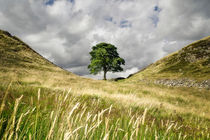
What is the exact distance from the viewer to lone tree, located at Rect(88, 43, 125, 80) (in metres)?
45.3

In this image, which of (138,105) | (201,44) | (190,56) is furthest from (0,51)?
(201,44)

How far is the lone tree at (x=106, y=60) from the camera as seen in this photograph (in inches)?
1785

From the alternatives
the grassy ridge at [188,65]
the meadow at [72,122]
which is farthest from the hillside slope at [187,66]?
the meadow at [72,122]

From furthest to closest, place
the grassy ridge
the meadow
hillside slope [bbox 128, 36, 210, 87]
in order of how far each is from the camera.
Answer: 1. the grassy ridge
2. hillside slope [bbox 128, 36, 210, 87]
3. the meadow

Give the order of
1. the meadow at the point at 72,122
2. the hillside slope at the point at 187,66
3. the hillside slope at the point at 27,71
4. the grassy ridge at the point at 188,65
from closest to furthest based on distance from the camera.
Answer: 1. the meadow at the point at 72,122
2. the hillside slope at the point at 27,71
3. the hillside slope at the point at 187,66
4. the grassy ridge at the point at 188,65

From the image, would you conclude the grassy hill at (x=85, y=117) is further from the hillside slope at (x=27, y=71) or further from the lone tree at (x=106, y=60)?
the lone tree at (x=106, y=60)

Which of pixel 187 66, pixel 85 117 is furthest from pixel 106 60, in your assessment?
pixel 85 117

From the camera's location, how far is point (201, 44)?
212 feet

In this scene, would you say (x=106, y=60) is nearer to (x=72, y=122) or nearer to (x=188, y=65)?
(x=188, y=65)

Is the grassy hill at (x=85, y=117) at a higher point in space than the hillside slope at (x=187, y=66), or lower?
lower

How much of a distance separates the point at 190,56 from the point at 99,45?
42465 mm

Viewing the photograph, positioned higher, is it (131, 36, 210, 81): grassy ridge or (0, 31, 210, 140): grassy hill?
(131, 36, 210, 81): grassy ridge

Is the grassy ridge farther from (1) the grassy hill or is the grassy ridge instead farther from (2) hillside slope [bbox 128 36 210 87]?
(1) the grassy hill

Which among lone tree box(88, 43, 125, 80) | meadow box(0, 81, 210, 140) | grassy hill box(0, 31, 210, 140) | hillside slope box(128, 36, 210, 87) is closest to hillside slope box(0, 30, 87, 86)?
grassy hill box(0, 31, 210, 140)
